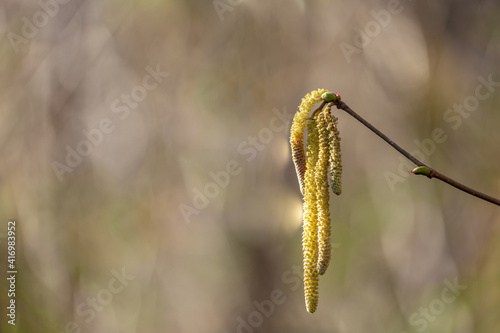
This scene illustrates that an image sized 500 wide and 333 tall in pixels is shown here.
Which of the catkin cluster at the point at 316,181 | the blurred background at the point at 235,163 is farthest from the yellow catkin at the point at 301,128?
the blurred background at the point at 235,163

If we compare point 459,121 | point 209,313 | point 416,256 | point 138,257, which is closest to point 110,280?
point 138,257

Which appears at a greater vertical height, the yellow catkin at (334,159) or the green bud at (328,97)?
the green bud at (328,97)

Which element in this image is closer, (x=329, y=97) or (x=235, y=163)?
(x=329, y=97)

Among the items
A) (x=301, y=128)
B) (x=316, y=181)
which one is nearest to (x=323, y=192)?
(x=316, y=181)

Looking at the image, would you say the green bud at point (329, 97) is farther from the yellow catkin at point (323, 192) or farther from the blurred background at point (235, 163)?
the blurred background at point (235, 163)

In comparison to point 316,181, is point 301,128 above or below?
above

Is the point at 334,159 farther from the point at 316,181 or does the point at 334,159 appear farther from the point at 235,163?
the point at 235,163

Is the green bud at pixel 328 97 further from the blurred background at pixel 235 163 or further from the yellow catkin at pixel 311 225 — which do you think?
the blurred background at pixel 235 163

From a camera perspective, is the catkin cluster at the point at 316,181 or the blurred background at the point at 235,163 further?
the blurred background at the point at 235,163
